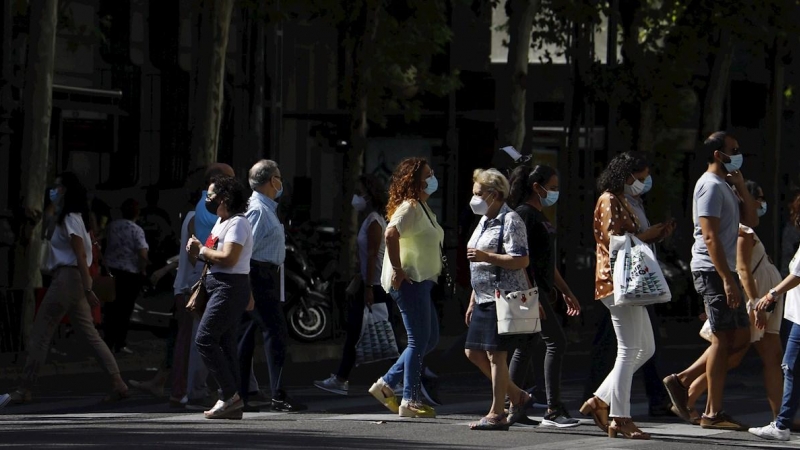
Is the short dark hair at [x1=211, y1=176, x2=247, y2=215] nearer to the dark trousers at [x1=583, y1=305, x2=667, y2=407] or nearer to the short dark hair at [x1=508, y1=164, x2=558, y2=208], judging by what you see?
the short dark hair at [x1=508, y1=164, x2=558, y2=208]

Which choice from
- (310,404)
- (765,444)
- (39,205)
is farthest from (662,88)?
A: (765,444)

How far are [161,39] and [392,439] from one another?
64.1ft

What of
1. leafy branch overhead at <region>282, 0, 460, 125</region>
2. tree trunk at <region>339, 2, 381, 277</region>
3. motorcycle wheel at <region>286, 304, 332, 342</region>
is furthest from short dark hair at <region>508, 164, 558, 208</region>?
tree trunk at <region>339, 2, 381, 277</region>

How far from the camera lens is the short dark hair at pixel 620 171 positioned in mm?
11852

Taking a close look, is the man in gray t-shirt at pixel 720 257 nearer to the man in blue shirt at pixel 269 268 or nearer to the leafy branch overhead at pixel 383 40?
the man in blue shirt at pixel 269 268

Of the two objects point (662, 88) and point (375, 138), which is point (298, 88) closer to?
point (375, 138)

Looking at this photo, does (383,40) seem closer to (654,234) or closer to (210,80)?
(210,80)

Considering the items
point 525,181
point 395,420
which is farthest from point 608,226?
point 395,420

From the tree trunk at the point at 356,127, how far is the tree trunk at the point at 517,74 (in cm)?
194

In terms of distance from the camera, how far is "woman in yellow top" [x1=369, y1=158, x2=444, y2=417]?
12.8 m

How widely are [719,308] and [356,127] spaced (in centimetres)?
1293

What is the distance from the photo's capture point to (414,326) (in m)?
12.8

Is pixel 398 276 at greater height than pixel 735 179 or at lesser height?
lesser

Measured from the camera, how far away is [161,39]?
3014 cm
